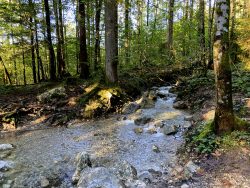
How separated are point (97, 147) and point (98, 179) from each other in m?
→ 2.18

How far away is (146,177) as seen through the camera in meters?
5.32

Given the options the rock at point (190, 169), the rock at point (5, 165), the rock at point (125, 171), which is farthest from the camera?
the rock at point (5, 165)

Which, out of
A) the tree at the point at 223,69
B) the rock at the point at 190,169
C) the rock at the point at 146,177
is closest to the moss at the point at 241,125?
the tree at the point at 223,69

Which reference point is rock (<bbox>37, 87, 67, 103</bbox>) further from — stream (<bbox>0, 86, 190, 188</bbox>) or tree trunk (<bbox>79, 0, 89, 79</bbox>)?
tree trunk (<bbox>79, 0, 89, 79</bbox>)

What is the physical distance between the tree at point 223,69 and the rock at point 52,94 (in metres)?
7.17

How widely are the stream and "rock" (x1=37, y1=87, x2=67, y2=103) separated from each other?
2.16 meters

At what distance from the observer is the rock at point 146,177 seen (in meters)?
5.18

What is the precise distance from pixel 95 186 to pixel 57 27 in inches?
496

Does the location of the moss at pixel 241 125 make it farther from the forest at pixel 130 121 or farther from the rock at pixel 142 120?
the rock at pixel 142 120

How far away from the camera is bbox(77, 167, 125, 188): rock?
4.85 meters

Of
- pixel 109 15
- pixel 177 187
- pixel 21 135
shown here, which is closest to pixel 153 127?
pixel 177 187

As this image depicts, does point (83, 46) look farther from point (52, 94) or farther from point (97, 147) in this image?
point (97, 147)

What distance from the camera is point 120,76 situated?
13.6 m

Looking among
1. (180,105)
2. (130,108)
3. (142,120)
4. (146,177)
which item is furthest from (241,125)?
(130,108)
